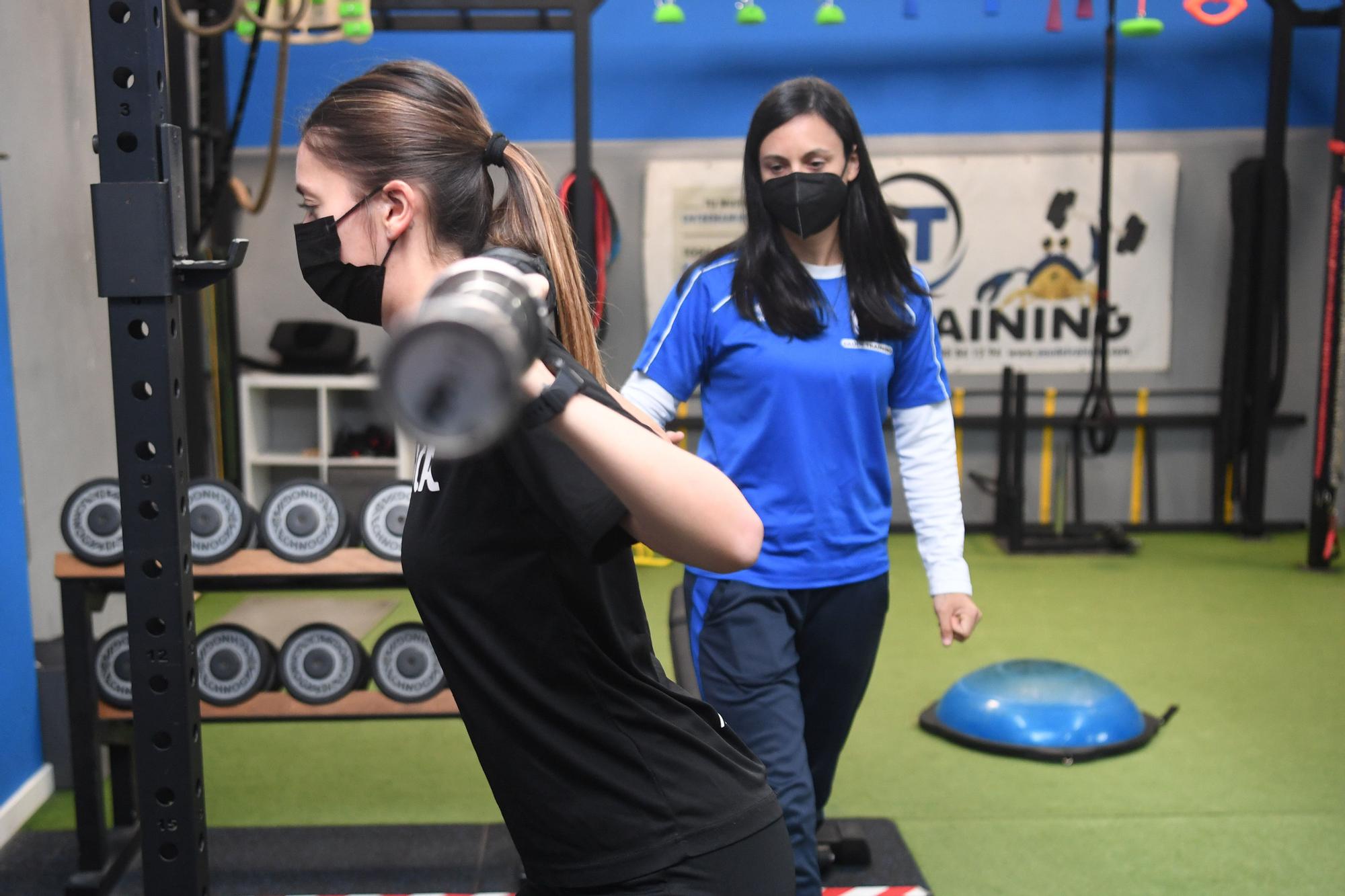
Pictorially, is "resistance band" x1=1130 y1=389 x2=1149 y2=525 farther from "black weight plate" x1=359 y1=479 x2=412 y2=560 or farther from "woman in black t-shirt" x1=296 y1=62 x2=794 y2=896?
"woman in black t-shirt" x1=296 y1=62 x2=794 y2=896

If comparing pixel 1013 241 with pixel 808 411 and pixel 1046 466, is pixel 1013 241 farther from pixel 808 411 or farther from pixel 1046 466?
pixel 808 411

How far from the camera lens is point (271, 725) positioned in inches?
153

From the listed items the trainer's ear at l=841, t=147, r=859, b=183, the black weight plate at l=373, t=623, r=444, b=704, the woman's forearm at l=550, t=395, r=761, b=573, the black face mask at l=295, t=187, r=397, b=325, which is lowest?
the black weight plate at l=373, t=623, r=444, b=704

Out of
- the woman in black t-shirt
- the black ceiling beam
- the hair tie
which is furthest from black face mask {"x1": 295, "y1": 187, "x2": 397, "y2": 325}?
the black ceiling beam

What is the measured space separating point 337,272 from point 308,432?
527 centimetres

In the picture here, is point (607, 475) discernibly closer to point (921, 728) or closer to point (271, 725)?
point (921, 728)

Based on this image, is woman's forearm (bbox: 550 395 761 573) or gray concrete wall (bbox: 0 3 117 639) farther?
gray concrete wall (bbox: 0 3 117 639)

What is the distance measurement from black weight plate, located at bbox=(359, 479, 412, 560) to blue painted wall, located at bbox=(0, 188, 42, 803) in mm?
916

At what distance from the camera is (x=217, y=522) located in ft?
9.35

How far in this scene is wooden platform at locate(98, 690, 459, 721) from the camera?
2.89 metres

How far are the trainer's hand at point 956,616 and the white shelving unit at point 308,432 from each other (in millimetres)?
3844

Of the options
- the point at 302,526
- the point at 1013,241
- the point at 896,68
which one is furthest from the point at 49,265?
the point at 1013,241

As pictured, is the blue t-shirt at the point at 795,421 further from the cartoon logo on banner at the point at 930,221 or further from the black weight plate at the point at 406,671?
the cartoon logo on banner at the point at 930,221

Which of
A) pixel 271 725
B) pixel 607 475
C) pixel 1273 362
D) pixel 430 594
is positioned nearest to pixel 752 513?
pixel 607 475
